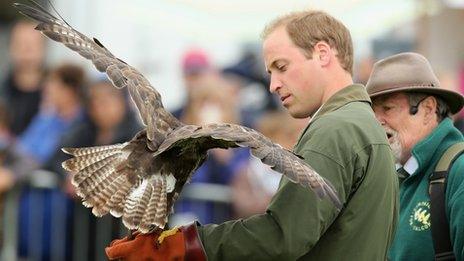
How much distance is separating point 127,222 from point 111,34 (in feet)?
21.6

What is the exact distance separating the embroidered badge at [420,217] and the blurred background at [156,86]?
11.0ft

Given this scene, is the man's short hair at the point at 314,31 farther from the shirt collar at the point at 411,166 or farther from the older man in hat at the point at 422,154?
the shirt collar at the point at 411,166

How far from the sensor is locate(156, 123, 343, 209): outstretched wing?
14.0 ft

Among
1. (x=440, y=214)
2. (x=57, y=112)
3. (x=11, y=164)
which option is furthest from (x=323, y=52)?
(x=57, y=112)

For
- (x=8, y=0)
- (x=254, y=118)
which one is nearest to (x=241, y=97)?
(x=254, y=118)

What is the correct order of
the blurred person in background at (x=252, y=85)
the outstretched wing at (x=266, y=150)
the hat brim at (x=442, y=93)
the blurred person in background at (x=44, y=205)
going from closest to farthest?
1. the outstretched wing at (x=266, y=150)
2. the hat brim at (x=442, y=93)
3. the blurred person in background at (x=44, y=205)
4. the blurred person in background at (x=252, y=85)

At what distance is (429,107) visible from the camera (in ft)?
18.1

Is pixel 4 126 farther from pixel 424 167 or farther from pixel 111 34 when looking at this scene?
pixel 424 167

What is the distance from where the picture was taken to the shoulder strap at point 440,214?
5172 mm

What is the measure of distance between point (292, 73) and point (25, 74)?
6457 millimetres

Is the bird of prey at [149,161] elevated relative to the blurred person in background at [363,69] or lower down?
elevated

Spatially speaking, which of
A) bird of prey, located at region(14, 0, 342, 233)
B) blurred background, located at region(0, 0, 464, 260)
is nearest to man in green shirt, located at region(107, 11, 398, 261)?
bird of prey, located at region(14, 0, 342, 233)

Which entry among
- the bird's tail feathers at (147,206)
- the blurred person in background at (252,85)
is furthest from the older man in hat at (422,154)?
the blurred person in background at (252,85)

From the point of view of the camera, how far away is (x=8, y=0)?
1242 centimetres
